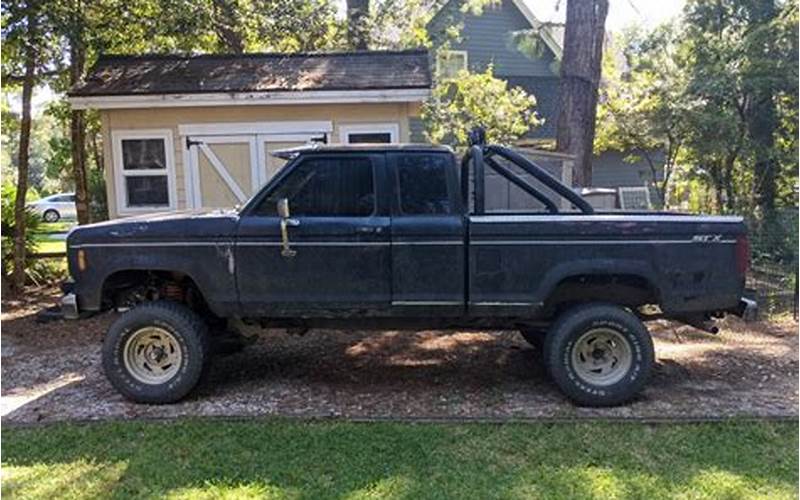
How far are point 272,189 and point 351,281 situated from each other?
37.9 inches

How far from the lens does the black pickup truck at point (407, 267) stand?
5234 mm

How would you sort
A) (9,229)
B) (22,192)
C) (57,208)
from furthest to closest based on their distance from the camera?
1. (57,208)
2. (9,229)
3. (22,192)

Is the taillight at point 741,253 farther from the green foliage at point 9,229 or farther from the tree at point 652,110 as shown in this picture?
the green foliage at point 9,229

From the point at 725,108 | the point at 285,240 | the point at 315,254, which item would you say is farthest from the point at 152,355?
the point at 725,108

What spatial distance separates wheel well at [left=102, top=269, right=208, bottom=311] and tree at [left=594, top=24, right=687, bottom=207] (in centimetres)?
1113

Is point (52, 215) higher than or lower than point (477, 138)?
lower

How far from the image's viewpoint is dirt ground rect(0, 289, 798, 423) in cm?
525

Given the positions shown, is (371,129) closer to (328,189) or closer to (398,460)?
(328,189)

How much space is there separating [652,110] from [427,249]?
429 inches

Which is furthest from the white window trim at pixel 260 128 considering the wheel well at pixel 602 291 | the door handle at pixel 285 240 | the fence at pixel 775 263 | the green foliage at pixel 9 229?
the fence at pixel 775 263

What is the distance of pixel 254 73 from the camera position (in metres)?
9.75

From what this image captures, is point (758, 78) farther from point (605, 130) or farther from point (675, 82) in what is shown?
point (605, 130)

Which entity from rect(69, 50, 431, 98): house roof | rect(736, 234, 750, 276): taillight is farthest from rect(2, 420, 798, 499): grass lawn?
rect(69, 50, 431, 98): house roof

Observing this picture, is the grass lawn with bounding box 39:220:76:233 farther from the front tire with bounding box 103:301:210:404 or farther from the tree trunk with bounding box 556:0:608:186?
the tree trunk with bounding box 556:0:608:186
